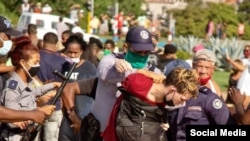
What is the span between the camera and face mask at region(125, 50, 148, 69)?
21.3 feet

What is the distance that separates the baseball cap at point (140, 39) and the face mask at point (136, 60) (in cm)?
6

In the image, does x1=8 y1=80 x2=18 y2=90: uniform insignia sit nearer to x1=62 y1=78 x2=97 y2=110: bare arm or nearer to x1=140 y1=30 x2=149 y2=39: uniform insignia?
x1=62 y1=78 x2=97 y2=110: bare arm

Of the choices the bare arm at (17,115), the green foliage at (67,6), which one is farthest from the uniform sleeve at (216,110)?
the green foliage at (67,6)

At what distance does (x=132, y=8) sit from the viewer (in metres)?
56.3

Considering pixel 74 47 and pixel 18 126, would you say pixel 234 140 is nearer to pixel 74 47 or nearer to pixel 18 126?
pixel 18 126

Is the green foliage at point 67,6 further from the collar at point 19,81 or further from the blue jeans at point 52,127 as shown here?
the collar at point 19,81

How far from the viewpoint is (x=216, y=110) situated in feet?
21.5

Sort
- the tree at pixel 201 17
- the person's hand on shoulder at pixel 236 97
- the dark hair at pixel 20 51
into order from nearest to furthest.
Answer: the person's hand on shoulder at pixel 236 97 < the dark hair at pixel 20 51 < the tree at pixel 201 17

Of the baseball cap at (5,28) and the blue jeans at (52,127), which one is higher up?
the baseball cap at (5,28)

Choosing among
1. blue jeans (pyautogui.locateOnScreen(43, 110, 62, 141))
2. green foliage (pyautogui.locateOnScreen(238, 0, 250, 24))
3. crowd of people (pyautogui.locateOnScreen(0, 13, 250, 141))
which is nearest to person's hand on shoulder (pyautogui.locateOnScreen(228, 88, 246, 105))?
crowd of people (pyautogui.locateOnScreen(0, 13, 250, 141))

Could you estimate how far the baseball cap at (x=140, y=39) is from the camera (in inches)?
257

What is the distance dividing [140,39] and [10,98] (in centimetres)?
150

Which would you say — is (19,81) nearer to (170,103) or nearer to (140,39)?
(140,39)

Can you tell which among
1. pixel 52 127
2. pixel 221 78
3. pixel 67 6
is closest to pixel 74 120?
pixel 52 127
